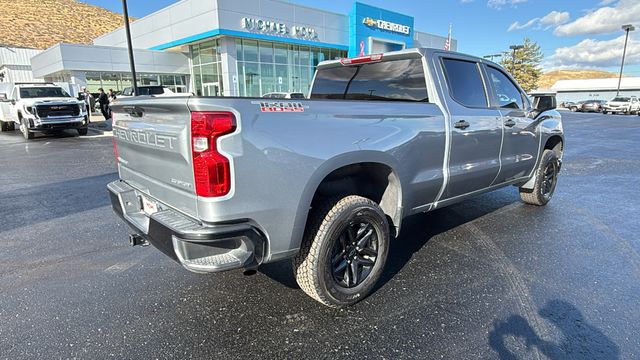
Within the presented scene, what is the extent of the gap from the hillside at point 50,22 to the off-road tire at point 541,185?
3209 inches

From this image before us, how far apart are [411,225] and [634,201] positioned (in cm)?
383

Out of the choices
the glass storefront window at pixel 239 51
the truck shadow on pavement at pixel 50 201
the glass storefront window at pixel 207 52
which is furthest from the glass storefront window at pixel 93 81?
the truck shadow on pavement at pixel 50 201

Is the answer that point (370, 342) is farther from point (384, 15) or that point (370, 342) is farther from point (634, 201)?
point (384, 15)

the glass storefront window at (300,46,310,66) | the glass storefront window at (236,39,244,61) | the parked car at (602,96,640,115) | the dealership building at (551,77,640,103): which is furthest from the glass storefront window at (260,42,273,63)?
the dealership building at (551,77,640,103)

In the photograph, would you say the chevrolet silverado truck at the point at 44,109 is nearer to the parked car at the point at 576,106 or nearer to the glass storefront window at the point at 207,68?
the glass storefront window at the point at 207,68

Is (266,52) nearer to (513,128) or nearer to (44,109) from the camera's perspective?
(44,109)

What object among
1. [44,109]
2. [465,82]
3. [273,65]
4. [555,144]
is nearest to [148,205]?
[465,82]

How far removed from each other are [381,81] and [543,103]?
2424 millimetres

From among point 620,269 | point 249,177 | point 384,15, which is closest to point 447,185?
point 620,269

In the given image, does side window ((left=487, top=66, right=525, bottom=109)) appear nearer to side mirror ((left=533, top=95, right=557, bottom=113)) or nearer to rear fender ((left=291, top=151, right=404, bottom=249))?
side mirror ((left=533, top=95, right=557, bottom=113))

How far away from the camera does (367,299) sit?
9.88 feet

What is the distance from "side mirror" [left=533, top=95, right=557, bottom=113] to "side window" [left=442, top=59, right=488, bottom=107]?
114cm

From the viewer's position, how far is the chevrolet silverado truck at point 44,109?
13703 mm

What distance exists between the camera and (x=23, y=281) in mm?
3311
